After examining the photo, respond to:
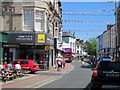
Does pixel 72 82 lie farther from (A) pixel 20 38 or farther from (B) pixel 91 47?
(B) pixel 91 47

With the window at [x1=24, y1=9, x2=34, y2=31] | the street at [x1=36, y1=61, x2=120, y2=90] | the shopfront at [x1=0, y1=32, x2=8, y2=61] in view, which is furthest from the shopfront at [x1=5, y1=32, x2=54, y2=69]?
the street at [x1=36, y1=61, x2=120, y2=90]

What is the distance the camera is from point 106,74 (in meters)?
12.0

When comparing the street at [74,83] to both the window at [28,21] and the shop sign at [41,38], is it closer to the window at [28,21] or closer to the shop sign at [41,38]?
the shop sign at [41,38]

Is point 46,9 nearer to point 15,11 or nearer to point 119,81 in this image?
point 15,11

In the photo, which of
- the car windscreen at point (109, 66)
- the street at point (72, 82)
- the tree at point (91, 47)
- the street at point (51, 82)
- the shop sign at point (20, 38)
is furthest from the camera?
the tree at point (91, 47)

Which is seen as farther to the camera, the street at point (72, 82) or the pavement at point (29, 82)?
the pavement at point (29, 82)

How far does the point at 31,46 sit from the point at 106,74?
1858cm

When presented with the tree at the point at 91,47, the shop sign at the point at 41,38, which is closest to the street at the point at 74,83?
the shop sign at the point at 41,38

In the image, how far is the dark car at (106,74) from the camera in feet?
39.2

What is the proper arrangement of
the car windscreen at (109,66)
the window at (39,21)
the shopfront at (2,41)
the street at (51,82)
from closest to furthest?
the car windscreen at (109,66)
the street at (51,82)
the shopfront at (2,41)
the window at (39,21)

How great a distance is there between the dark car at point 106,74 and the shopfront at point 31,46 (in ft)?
55.4

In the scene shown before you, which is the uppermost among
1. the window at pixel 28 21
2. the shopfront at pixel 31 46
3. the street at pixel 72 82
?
the window at pixel 28 21

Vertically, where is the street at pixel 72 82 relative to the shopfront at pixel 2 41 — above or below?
below

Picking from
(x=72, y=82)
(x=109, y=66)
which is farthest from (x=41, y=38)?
(x=109, y=66)
